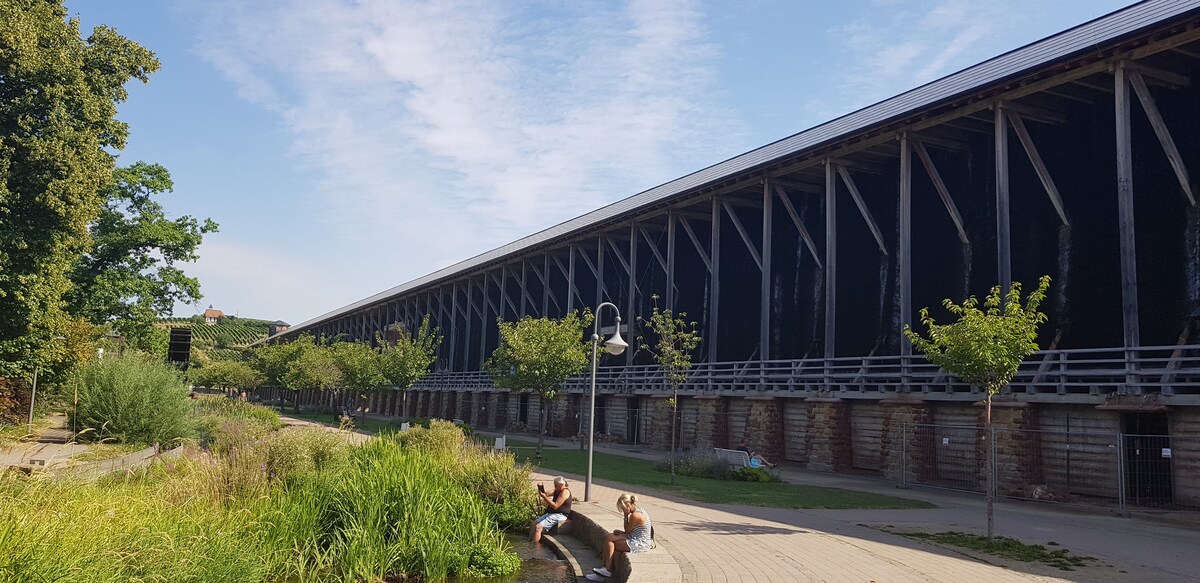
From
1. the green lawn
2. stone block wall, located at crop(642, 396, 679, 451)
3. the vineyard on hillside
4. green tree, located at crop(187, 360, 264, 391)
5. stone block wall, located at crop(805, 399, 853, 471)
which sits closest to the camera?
the green lawn

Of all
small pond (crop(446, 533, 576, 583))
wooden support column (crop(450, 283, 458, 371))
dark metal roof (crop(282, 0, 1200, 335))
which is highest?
dark metal roof (crop(282, 0, 1200, 335))

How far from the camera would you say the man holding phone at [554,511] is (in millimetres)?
12102

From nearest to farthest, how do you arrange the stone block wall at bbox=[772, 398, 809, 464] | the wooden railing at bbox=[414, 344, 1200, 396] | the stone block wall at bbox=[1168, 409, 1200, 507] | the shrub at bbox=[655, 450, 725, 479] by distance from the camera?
the stone block wall at bbox=[1168, 409, 1200, 507], the wooden railing at bbox=[414, 344, 1200, 396], the shrub at bbox=[655, 450, 725, 479], the stone block wall at bbox=[772, 398, 809, 464]

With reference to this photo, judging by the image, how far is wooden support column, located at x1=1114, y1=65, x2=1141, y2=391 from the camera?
19.4 meters

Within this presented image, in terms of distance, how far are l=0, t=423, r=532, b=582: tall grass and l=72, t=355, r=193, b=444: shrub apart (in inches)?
343

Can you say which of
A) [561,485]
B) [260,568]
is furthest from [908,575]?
[260,568]

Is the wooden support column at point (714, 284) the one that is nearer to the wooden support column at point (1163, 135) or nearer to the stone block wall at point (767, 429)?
the stone block wall at point (767, 429)

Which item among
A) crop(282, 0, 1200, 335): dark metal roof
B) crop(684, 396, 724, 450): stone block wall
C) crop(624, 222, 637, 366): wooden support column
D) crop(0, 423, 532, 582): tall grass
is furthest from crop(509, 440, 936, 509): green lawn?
crop(624, 222, 637, 366): wooden support column

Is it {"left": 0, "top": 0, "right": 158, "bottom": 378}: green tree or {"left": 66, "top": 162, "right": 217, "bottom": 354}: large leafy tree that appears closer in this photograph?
{"left": 0, "top": 0, "right": 158, "bottom": 378}: green tree

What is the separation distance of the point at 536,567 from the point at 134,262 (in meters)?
33.4

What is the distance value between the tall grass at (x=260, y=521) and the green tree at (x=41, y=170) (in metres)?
14.1

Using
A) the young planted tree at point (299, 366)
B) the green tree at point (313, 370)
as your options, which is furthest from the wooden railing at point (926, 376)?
the young planted tree at point (299, 366)

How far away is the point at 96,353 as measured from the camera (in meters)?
30.0

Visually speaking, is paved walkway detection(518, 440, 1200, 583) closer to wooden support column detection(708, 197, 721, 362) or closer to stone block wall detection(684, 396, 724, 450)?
stone block wall detection(684, 396, 724, 450)
